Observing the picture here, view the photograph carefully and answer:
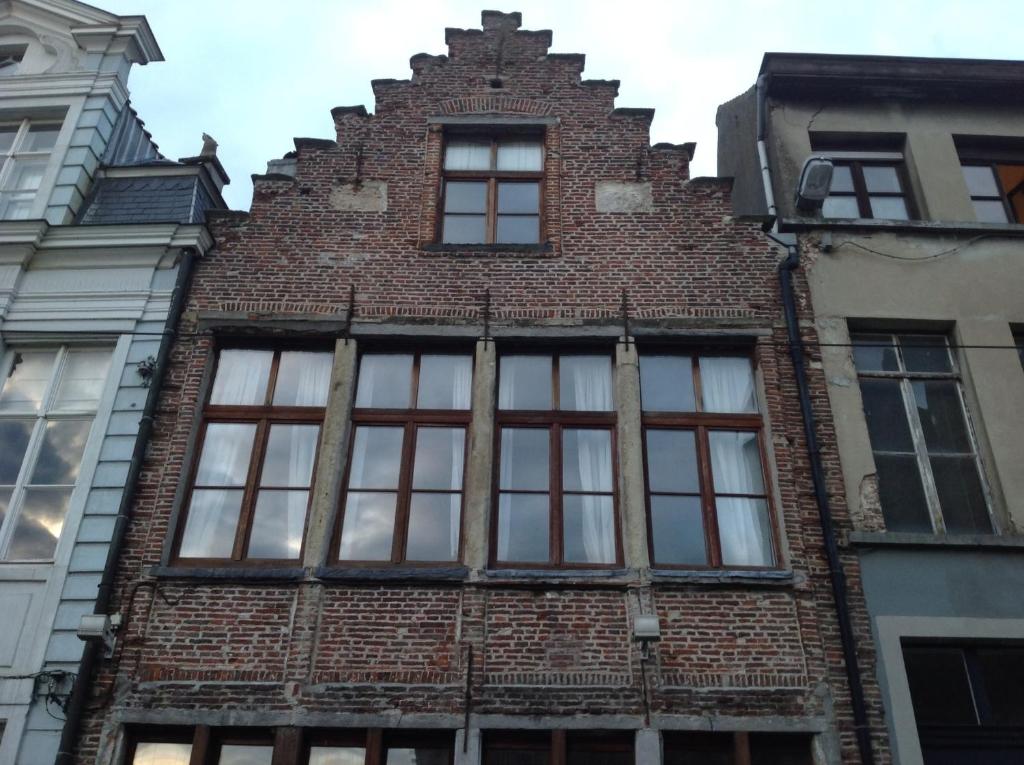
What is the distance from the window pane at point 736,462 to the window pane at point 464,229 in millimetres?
3408

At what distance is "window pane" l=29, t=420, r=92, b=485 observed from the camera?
8242mm

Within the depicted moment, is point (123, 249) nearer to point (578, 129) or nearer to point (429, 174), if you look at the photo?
point (429, 174)

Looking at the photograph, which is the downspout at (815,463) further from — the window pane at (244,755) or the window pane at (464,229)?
the window pane at (244,755)

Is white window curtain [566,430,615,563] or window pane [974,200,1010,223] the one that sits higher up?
window pane [974,200,1010,223]

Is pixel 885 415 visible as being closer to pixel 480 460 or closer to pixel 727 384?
pixel 727 384

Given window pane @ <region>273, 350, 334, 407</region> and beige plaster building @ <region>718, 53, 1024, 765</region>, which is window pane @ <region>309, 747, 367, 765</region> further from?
beige plaster building @ <region>718, 53, 1024, 765</region>

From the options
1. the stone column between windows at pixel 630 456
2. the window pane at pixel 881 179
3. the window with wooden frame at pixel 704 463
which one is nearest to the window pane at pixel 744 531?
the window with wooden frame at pixel 704 463

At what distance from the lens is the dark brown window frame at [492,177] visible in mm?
9797

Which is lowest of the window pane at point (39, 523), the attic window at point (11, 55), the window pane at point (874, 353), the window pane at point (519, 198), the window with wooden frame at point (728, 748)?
the window with wooden frame at point (728, 748)

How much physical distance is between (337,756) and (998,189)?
9.53 meters

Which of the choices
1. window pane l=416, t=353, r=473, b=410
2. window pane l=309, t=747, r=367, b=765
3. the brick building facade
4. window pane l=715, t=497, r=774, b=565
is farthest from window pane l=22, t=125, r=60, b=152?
window pane l=715, t=497, r=774, b=565

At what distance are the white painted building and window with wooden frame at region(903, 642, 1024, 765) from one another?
23.3 ft

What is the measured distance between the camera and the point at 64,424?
8.52 m

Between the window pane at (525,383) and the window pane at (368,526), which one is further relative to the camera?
the window pane at (525,383)
